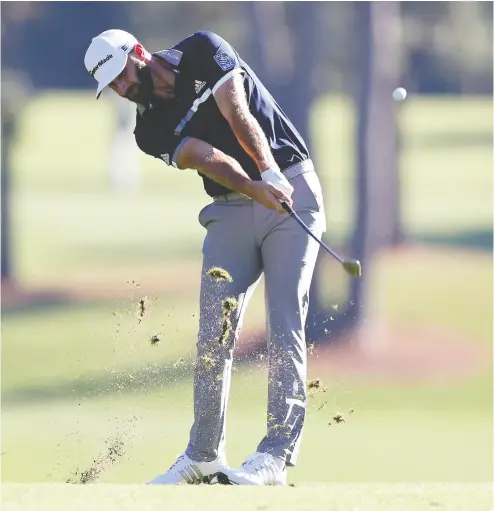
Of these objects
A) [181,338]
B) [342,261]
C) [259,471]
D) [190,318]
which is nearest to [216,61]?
[342,261]

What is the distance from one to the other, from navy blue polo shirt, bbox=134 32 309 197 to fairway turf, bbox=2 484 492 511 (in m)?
1.22

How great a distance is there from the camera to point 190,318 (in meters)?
9.29

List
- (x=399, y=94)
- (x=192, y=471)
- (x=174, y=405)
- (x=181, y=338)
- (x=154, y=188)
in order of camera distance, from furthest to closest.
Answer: (x=154, y=188), (x=174, y=405), (x=181, y=338), (x=399, y=94), (x=192, y=471)

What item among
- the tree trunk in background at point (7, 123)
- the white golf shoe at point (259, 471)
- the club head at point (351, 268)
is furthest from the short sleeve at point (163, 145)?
the tree trunk in background at point (7, 123)

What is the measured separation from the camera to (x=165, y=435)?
1520cm

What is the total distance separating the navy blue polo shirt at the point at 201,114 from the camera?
5.80 metres

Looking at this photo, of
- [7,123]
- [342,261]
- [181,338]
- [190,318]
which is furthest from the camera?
[7,123]

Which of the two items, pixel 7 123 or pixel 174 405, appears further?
pixel 7 123

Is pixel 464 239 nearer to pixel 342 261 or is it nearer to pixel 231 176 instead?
pixel 342 261

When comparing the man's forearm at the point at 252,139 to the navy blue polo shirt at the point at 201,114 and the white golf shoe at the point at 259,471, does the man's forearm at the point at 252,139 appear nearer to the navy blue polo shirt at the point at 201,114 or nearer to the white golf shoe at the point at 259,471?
the navy blue polo shirt at the point at 201,114

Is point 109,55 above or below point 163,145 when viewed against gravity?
above

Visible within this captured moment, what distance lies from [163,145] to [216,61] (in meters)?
0.40

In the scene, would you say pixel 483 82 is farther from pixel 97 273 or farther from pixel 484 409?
pixel 484 409

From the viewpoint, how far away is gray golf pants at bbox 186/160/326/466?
19.0ft
